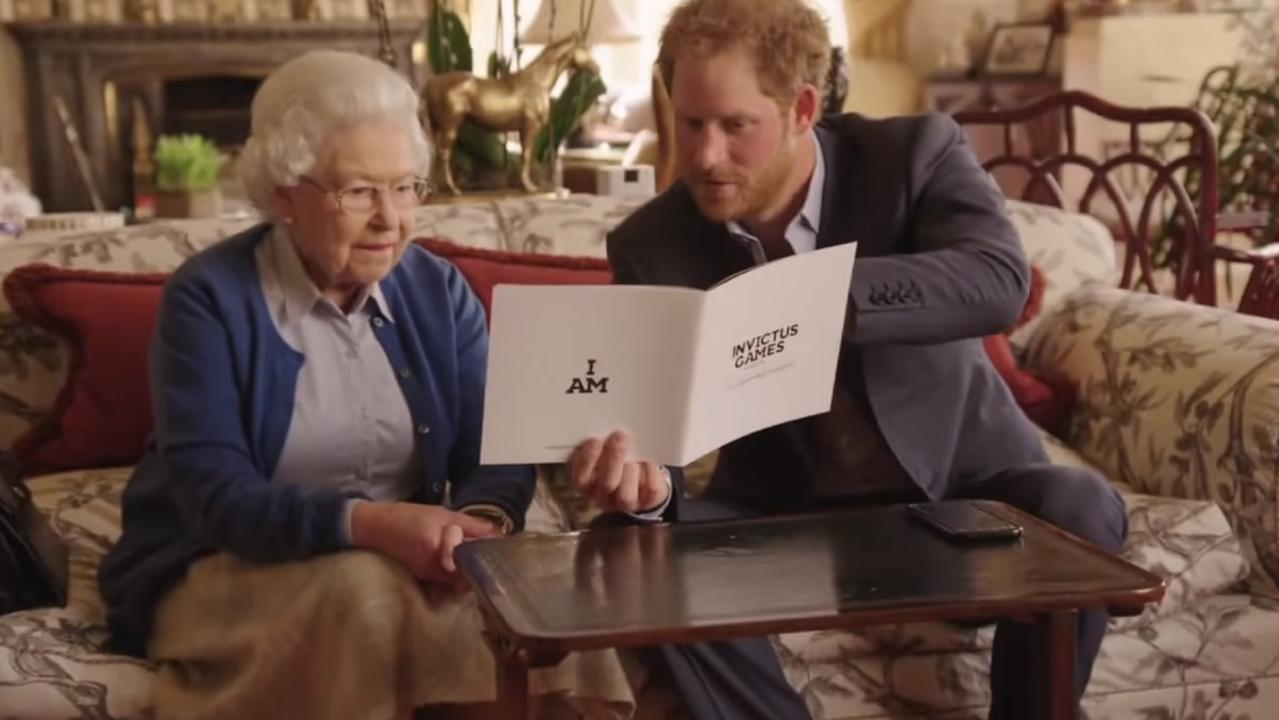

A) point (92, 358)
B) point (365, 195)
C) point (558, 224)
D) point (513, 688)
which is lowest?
point (513, 688)

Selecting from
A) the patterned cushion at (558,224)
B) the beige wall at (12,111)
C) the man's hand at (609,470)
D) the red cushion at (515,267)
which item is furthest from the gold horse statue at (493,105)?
the beige wall at (12,111)

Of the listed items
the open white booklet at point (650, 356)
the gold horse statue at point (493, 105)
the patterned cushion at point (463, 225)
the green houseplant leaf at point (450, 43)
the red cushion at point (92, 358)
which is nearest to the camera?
the open white booklet at point (650, 356)

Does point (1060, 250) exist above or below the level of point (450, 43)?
below

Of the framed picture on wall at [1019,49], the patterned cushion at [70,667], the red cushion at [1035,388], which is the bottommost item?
the patterned cushion at [70,667]

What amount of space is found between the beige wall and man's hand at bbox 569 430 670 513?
4.92 meters

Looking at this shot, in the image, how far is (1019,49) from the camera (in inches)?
191

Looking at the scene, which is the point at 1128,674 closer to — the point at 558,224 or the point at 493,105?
the point at 558,224

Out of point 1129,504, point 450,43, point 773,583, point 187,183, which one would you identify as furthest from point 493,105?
point 187,183

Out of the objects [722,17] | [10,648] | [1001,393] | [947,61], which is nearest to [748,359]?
[722,17]

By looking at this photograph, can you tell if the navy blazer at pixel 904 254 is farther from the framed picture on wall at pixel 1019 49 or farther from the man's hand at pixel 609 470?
the framed picture on wall at pixel 1019 49

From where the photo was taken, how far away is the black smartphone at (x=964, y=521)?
1.21 m

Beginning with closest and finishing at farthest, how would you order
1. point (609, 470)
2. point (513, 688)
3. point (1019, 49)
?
point (513, 688), point (609, 470), point (1019, 49)

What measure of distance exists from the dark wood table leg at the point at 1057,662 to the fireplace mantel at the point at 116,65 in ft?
16.1

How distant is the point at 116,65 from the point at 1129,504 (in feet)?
16.1
